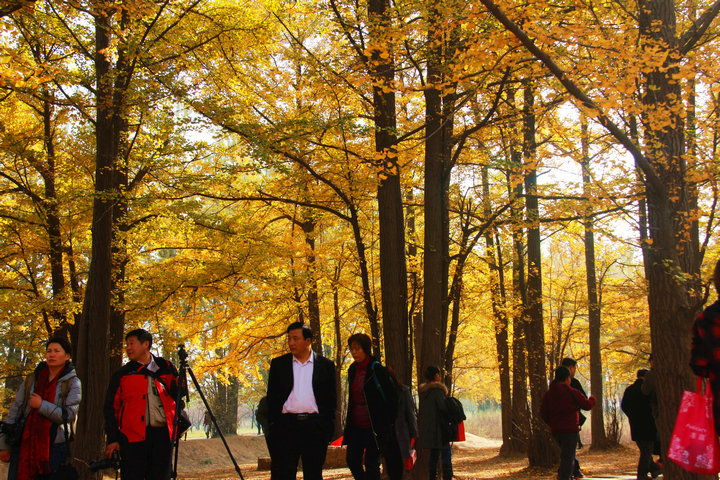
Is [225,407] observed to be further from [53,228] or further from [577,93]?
[577,93]

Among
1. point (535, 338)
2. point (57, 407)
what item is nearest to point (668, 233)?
point (57, 407)

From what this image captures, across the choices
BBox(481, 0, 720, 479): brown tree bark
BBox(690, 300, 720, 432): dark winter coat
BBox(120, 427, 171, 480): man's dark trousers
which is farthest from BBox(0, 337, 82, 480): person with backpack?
BBox(481, 0, 720, 479): brown tree bark

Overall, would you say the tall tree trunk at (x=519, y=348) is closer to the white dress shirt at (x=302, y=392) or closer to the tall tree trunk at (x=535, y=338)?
the tall tree trunk at (x=535, y=338)

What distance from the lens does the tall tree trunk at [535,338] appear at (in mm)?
11680

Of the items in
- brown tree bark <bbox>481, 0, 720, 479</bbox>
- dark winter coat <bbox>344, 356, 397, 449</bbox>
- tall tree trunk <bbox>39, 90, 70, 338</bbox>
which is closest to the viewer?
brown tree bark <bbox>481, 0, 720, 479</bbox>

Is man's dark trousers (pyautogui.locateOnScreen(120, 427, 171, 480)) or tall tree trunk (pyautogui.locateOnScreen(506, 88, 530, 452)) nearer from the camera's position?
man's dark trousers (pyautogui.locateOnScreen(120, 427, 171, 480))

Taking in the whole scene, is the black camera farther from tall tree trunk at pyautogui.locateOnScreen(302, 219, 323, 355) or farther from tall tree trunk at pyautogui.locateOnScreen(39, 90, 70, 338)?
tall tree trunk at pyautogui.locateOnScreen(302, 219, 323, 355)

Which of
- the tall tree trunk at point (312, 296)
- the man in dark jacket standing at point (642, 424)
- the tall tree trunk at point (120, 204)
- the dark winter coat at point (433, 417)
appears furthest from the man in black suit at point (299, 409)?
the tall tree trunk at point (312, 296)

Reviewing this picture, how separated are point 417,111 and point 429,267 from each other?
5.69 meters

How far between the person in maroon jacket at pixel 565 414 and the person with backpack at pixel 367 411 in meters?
3.07

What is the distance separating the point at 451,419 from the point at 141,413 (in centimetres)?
421

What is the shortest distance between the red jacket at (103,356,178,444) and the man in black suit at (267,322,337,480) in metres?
0.93

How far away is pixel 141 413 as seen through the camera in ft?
16.1

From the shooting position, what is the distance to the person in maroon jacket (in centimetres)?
781
